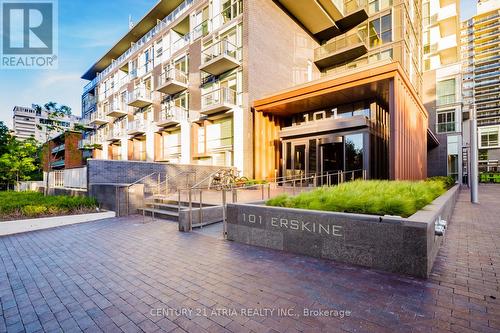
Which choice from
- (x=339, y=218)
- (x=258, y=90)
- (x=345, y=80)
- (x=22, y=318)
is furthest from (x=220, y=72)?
(x=22, y=318)

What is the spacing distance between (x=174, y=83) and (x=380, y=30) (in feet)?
56.0

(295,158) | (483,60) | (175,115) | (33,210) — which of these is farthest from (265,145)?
(483,60)

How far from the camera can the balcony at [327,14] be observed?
59.5 ft

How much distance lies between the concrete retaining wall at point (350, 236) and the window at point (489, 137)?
70986 mm

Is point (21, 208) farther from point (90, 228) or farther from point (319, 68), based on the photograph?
point (319, 68)

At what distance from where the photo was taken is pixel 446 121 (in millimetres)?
27531

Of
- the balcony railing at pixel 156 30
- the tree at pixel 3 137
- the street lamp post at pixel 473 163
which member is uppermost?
the balcony railing at pixel 156 30

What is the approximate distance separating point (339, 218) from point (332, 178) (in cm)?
1037

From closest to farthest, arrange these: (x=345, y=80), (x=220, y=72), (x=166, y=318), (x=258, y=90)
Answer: (x=166, y=318) < (x=345, y=80) < (x=258, y=90) < (x=220, y=72)

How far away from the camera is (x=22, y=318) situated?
2771 millimetres

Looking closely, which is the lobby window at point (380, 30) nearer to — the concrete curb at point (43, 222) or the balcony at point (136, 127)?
the concrete curb at point (43, 222)

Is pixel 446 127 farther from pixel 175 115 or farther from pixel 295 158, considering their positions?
pixel 175 115

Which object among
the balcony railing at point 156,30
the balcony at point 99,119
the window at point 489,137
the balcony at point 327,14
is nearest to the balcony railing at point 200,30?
the balcony railing at point 156,30

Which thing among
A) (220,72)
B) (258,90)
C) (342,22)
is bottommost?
(258,90)
